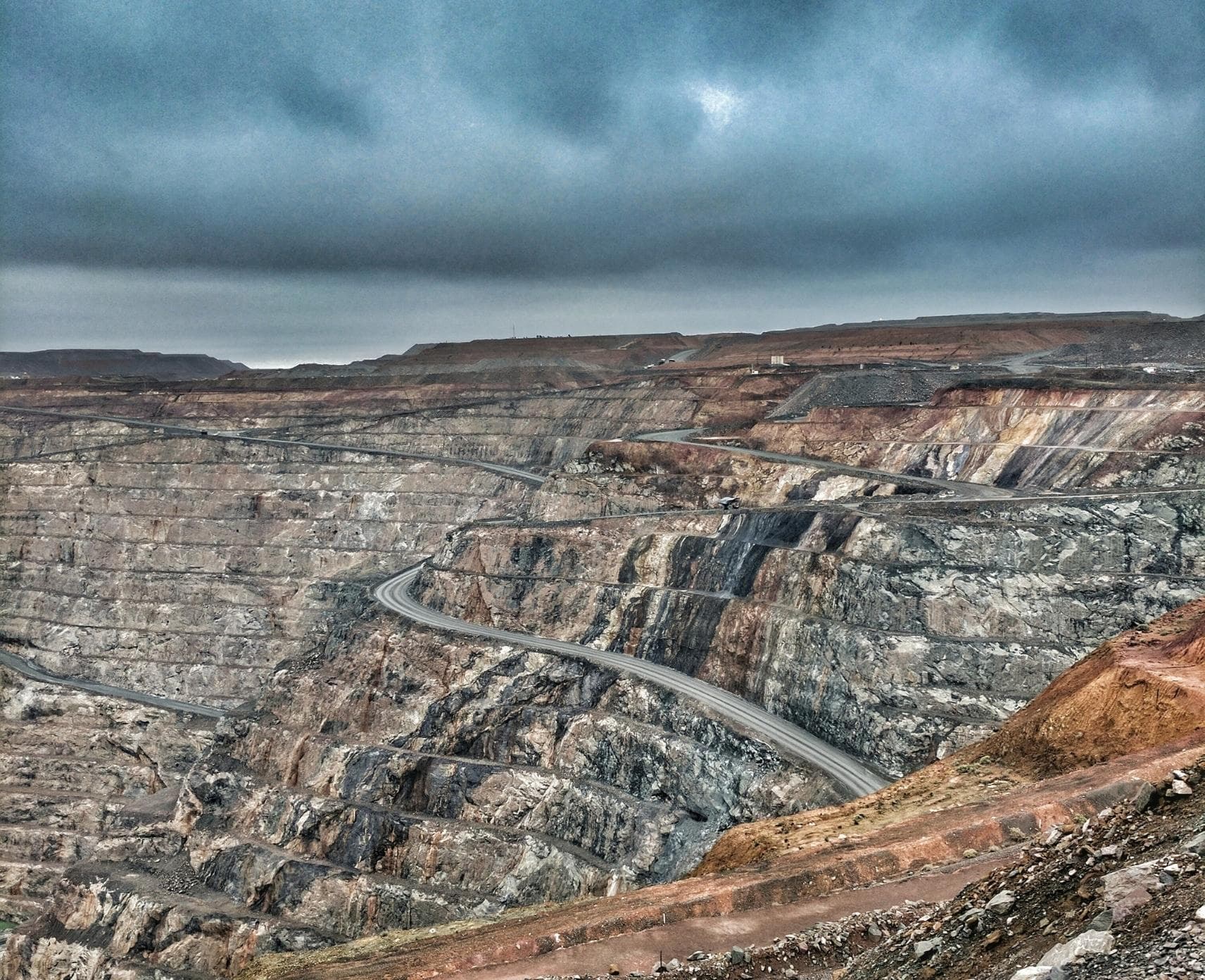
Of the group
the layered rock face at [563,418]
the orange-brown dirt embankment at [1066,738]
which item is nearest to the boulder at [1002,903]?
the orange-brown dirt embankment at [1066,738]

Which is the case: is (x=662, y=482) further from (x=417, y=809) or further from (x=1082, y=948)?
(x=1082, y=948)

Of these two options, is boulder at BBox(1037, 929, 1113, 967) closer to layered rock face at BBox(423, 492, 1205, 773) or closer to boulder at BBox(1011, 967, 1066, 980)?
boulder at BBox(1011, 967, 1066, 980)

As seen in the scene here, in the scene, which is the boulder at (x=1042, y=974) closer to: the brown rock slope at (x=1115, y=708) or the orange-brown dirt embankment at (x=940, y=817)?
the orange-brown dirt embankment at (x=940, y=817)

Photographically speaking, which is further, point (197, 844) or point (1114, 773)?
point (197, 844)

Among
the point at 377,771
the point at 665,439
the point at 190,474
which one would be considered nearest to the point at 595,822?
the point at 377,771

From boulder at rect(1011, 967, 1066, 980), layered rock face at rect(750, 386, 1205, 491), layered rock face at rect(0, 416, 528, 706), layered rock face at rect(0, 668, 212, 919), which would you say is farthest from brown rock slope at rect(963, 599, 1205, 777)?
layered rock face at rect(0, 416, 528, 706)

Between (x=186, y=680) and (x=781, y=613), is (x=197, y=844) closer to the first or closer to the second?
(x=781, y=613)
